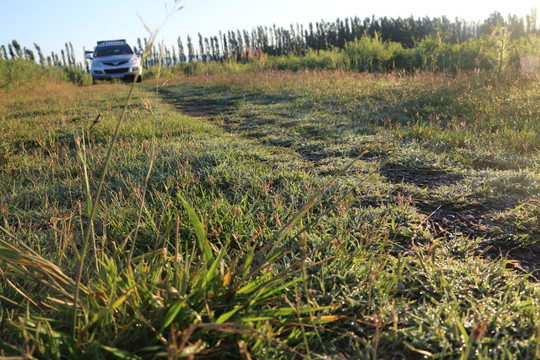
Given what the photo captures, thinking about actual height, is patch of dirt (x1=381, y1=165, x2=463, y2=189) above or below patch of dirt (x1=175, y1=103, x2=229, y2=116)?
below

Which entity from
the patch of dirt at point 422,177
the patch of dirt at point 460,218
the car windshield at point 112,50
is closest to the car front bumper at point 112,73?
the car windshield at point 112,50

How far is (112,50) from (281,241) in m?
17.4

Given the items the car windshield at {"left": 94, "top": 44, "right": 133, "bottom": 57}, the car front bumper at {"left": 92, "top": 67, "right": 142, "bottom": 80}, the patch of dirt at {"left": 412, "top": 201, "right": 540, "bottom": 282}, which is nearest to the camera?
the patch of dirt at {"left": 412, "top": 201, "right": 540, "bottom": 282}

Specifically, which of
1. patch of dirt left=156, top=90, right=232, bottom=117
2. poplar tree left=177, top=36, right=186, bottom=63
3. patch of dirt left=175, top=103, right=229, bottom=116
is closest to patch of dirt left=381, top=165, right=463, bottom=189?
patch of dirt left=156, top=90, right=232, bottom=117

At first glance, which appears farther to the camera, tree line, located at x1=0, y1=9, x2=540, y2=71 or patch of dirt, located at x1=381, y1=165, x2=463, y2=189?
tree line, located at x1=0, y1=9, x2=540, y2=71

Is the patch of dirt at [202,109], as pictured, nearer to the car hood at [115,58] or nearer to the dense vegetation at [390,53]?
the dense vegetation at [390,53]

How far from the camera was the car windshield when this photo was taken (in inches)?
640

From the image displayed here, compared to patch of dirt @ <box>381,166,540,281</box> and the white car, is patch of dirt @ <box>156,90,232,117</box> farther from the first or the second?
the white car

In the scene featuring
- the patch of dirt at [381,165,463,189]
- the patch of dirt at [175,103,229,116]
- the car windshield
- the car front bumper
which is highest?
the car windshield

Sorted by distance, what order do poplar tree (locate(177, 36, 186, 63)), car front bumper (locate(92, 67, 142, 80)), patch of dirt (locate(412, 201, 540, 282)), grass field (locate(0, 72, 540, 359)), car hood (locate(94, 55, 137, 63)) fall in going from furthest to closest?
1. poplar tree (locate(177, 36, 186, 63))
2. car front bumper (locate(92, 67, 142, 80))
3. car hood (locate(94, 55, 137, 63))
4. patch of dirt (locate(412, 201, 540, 282))
5. grass field (locate(0, 72, 540, 359))

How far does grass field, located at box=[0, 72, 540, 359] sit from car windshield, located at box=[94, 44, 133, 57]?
12314mm

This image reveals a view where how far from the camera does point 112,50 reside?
16453 millimetres

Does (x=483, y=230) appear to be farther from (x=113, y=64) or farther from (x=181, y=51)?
(x=181, y=51)

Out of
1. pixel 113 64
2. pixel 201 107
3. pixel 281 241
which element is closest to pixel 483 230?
pixel 281 241
